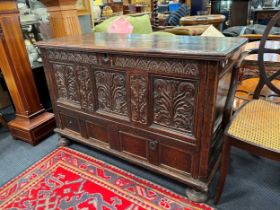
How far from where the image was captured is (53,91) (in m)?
1.72

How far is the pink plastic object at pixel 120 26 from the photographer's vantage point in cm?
203

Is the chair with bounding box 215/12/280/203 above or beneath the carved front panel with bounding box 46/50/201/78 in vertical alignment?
beneath

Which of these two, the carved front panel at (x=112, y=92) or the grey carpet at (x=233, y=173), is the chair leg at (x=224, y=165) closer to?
the grey carpet at (x=233, y=173)

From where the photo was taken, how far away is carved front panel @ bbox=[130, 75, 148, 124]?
1.24 m

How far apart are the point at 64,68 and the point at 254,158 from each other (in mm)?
1552

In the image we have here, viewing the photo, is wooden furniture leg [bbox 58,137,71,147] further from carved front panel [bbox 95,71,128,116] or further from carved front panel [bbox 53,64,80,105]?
carved front panel [bbox 95,71,128,116]

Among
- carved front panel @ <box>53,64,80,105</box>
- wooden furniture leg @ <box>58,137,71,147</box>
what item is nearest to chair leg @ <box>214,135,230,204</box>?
carved front panel @ <box>53,64,80,105</box>

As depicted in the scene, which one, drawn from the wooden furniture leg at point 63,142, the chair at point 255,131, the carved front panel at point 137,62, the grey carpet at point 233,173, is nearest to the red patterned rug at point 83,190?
the grey carpet at point 233,173

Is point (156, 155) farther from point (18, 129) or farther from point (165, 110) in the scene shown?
Answer: point (18, 129)

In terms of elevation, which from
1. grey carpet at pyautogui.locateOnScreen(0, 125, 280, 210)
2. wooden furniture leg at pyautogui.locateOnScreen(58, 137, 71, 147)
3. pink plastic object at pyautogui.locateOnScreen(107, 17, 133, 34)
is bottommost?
grey carpet at pyautogui.locateOnScreen(0, 125, 280, 210)

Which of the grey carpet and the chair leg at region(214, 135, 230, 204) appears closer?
the chair leg at region(214, 135, 230, 204)

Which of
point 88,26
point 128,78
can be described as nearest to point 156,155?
point 128,78

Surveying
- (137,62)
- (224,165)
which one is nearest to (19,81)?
(137,62)

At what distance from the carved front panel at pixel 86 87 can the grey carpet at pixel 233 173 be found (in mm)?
461
